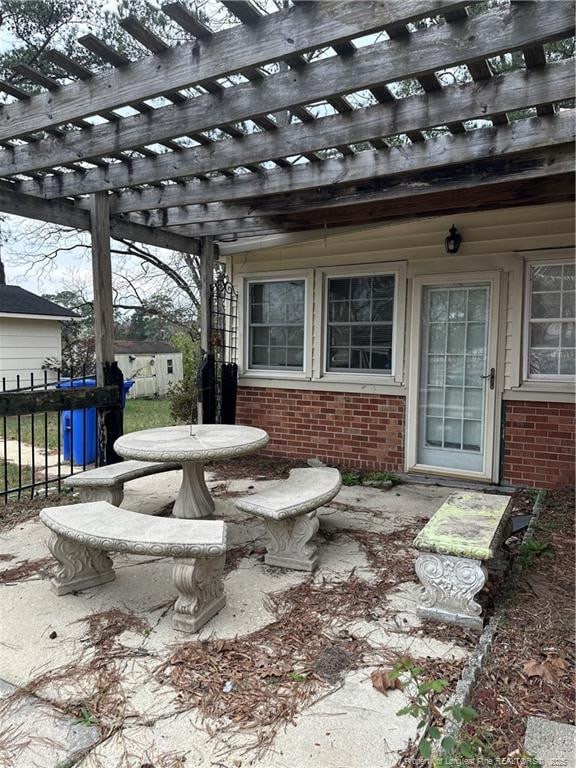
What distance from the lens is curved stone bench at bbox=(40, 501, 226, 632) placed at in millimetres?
2264

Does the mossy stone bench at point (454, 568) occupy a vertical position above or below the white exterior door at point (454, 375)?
below

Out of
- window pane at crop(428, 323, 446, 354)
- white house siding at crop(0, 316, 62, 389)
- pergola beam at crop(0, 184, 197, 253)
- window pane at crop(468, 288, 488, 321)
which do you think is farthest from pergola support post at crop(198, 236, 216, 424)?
white house siding at crop(0, 316, 62, 389)

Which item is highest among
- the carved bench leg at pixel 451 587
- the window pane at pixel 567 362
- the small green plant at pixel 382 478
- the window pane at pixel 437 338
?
the window pane at pixel 437 338

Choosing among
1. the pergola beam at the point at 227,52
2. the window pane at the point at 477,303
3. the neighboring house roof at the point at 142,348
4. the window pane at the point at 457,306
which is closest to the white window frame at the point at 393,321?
the window pane at the point at 457,306

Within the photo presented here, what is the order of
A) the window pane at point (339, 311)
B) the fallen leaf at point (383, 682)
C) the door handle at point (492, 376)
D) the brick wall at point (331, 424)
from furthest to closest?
the window pane at point (339, 311), the brick wall at point (331, 424), the door handle at point (492, 376), the fallen leaf at point (383, 682)

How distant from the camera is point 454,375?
5109mm

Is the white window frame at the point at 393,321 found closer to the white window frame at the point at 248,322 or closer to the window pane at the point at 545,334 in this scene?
the white window frame at the point at 248,322

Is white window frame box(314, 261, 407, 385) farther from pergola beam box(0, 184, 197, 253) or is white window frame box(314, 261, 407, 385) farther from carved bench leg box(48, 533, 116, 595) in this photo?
carved bench leg box(48, 533, 116, 595)

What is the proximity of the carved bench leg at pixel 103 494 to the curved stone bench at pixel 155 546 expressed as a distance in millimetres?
941

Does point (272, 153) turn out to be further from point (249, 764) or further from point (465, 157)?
point (249, 764)

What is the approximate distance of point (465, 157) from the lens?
336 cm

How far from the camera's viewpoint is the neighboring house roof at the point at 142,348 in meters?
18.5

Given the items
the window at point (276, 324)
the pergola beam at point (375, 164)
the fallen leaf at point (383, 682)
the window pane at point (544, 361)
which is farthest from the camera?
the window at point (276, 324)

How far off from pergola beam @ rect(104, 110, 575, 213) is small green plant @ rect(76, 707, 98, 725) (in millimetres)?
3567
